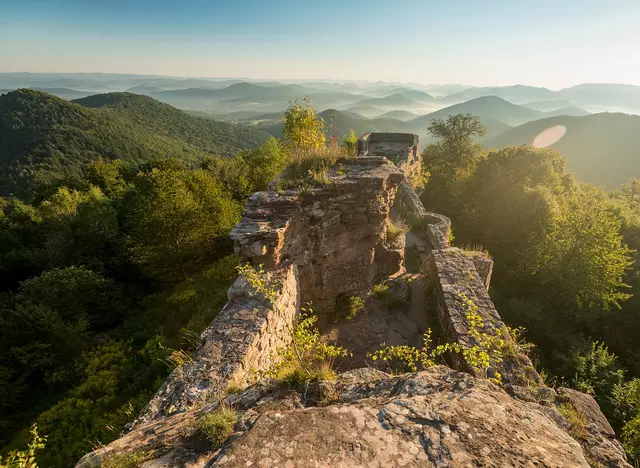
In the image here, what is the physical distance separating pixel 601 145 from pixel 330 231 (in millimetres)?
134297

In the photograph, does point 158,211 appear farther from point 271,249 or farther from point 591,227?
point 591,227

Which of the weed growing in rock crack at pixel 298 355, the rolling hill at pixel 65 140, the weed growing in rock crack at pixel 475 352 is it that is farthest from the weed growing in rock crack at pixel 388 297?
the rolling hill at pixel 65 140

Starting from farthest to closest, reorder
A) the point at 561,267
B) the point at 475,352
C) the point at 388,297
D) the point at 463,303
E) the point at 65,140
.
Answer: the point at 65,140
the point at 561,267
the point at 388,297
the point at 463,303
the point at 475,352

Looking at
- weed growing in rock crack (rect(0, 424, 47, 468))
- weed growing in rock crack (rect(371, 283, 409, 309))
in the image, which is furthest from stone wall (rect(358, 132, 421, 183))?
weed growing in rock crack (rect(0, 424, 47, 468))

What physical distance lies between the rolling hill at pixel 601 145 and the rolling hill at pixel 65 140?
126m

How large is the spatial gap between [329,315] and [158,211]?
11.6 meters

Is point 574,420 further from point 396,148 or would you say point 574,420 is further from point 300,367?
point 396,148

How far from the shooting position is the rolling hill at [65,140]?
97.5 metres

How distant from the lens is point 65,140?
11081cm

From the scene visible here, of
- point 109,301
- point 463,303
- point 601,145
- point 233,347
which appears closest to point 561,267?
point 463,303

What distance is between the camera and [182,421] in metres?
3.69

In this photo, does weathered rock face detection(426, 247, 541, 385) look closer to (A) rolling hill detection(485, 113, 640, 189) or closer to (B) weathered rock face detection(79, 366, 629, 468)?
(B) weathered rock face detection(79, 366, 629, 468)

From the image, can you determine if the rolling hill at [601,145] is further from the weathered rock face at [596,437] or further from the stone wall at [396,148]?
the weathered rock face at [596,437]

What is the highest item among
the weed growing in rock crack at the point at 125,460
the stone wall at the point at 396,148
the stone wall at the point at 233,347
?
the stone wall at the point at 396,148
